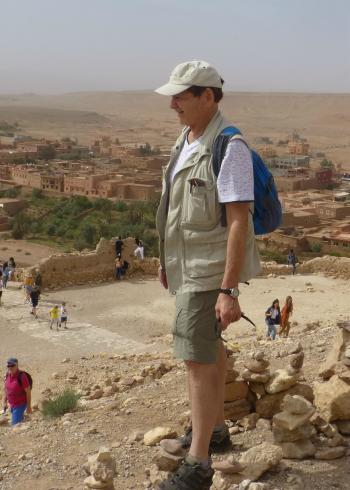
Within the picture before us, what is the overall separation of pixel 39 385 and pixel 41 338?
7.86 feet

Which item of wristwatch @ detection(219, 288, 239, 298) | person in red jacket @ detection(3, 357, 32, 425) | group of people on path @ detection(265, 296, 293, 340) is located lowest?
group of people on path @ detection(265, 296, 293, 340)

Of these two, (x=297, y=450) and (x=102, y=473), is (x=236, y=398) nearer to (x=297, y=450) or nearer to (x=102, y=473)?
(x=297, y=450)

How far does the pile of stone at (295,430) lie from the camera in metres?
3.61

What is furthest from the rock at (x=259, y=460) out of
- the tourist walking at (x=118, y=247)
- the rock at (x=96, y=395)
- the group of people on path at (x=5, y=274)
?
the tourist walking at (x=118, y=247)

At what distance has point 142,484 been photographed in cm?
353

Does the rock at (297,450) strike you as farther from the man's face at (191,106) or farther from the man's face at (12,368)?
the man's face at (12,368)

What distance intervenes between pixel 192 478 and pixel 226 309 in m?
0.83

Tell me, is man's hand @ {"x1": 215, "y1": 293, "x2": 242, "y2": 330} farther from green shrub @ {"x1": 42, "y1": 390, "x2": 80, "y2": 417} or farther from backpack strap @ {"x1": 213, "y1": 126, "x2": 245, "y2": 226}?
green shrub @ {"x1": 42, "y1": 390, "x2": 80, "y2": 417}

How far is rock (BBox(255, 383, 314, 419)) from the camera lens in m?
4.26

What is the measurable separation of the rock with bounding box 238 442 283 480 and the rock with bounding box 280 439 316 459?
0.20m

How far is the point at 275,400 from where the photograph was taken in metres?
4.27

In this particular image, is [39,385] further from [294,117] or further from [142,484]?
[294,117]

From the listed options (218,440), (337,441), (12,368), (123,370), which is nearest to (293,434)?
(337,441)

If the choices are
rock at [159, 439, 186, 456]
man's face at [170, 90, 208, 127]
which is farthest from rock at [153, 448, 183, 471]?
man's face at [170, 90, 208, 127]
